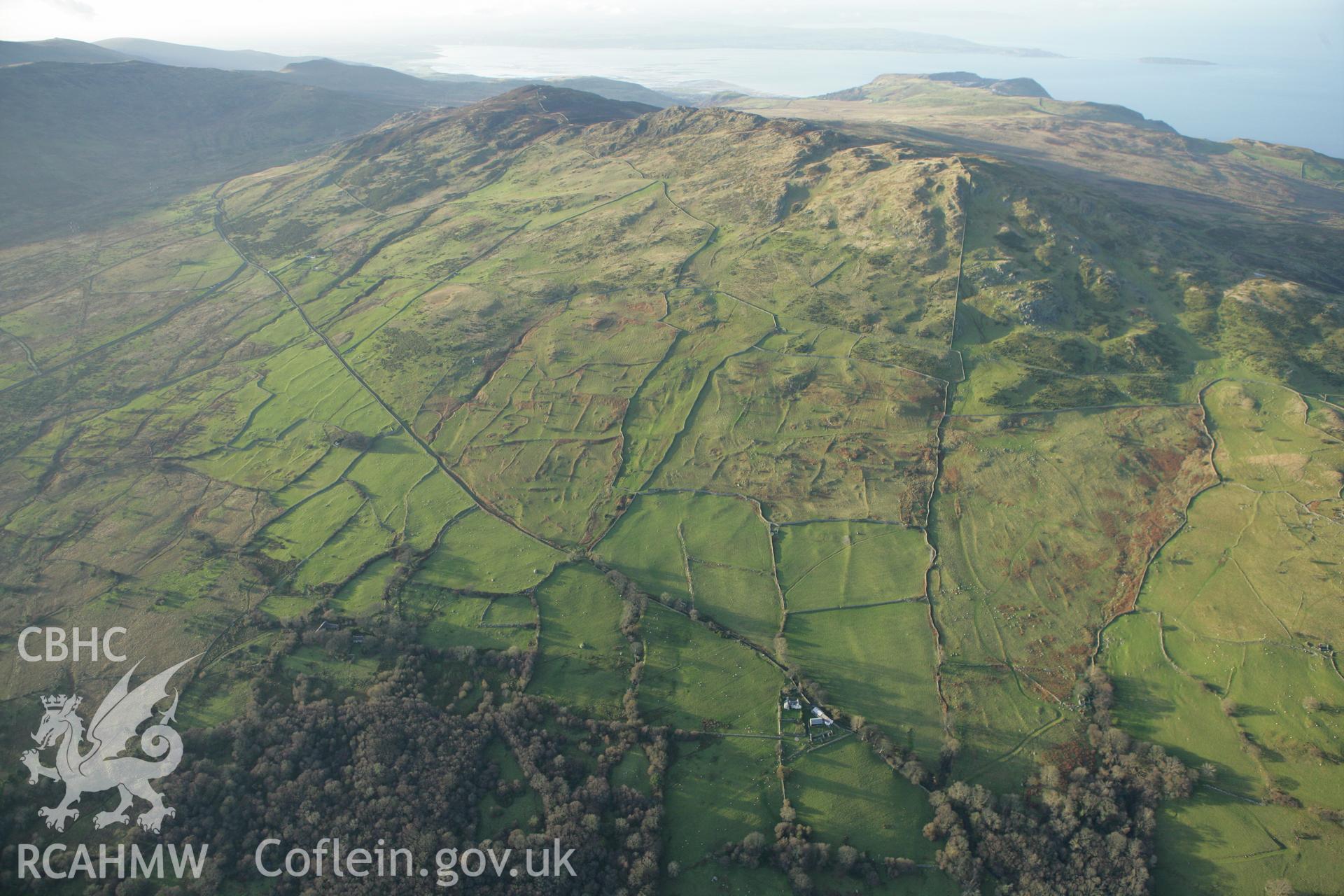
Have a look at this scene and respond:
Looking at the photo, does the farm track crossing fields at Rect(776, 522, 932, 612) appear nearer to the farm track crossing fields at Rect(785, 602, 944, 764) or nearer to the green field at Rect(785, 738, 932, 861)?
the farm track crossing fields at Rect(785, 602, 944, 764)

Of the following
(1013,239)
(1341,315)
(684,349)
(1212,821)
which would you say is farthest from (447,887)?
(1341,315)

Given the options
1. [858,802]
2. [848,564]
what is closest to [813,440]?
[848,564]

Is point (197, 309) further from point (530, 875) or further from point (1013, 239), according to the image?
point (1013, 239)

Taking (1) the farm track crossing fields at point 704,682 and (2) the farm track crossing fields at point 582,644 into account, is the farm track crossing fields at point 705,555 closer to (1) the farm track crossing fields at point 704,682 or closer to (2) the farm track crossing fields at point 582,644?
(1) the farm track crossing fields at point 704,682

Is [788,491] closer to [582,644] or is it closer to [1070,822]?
[582,644]

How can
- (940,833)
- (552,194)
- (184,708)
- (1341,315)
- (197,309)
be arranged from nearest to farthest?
(940,833)
(184,708)
(1341,315)
(197,309)
(552,194)

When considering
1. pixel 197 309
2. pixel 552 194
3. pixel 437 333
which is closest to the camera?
pixel 437 333

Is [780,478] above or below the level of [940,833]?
above

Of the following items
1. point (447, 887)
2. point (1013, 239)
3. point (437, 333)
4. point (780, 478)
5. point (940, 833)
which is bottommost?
point (447, 887)
